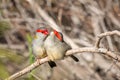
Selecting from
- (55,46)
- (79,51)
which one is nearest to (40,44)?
(55,46)

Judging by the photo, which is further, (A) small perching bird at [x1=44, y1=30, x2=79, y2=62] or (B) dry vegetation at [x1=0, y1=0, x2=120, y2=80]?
(B) dry vegetation at [x1=0, y1=0, x2=120, y2=80]

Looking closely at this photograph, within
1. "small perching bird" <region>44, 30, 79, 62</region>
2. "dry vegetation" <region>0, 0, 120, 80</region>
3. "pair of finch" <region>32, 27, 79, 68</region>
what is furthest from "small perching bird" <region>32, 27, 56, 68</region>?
"dry vegetation" <region>0, 0, 120, 80</region>

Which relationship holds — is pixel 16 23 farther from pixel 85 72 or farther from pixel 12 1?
pixel 85 72

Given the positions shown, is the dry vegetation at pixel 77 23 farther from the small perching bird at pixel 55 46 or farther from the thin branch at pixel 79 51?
the thin branch at pixel 79 51

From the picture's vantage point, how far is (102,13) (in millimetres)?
5207

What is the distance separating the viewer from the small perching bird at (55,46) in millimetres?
2600

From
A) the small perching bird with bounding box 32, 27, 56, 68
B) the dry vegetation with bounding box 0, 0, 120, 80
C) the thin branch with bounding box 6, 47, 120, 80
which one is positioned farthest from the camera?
the dry vegetation with bounding box 0, 0, 120, 80

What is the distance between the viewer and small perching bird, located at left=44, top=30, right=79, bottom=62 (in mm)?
2600

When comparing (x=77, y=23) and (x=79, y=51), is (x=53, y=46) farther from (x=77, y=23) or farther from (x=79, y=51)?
(x=77, y=23)

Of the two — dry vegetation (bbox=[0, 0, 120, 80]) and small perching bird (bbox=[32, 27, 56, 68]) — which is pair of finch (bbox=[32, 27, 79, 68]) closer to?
small perching bird (bbox=[32, 27, 56, 68])

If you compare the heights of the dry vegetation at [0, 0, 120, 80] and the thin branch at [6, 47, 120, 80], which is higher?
the thin branch at [6, 47, 120, 80]

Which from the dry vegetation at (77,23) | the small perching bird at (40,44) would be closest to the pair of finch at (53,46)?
the small perching bird at (40,44)

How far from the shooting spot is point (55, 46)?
265 cm

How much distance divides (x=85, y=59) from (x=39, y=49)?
322cm
